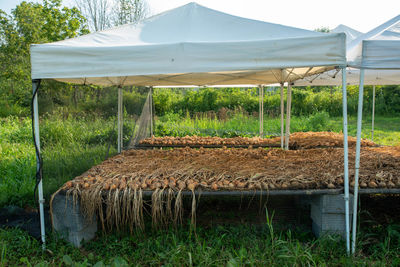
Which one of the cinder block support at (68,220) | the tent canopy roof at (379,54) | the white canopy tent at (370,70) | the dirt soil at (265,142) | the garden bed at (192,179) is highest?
the white canopy tent at (370,70)

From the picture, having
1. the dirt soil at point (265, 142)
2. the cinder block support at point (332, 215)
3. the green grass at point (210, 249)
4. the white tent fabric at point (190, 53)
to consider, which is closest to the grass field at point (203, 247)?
the green grass at point (210, 249)

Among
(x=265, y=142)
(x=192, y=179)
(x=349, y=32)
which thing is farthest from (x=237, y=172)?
(x=349, y=32)

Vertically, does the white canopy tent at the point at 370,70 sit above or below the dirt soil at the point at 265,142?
above

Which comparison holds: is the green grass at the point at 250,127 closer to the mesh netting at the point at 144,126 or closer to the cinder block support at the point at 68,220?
the mesh netting at the point at 144,126

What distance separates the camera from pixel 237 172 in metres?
3.48

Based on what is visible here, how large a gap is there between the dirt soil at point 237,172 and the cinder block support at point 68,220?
0.17m

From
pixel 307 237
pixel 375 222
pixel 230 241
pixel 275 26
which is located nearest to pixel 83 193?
pixel 230 241

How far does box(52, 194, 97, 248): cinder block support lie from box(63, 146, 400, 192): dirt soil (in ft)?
0.55

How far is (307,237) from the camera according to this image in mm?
3145

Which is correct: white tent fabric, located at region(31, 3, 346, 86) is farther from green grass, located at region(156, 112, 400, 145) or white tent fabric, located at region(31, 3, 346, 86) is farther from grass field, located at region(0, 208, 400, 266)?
green grass, located at region(156, 112, 400, 145)

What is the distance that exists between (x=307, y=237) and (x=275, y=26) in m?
2.28

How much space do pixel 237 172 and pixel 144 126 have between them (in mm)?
4341

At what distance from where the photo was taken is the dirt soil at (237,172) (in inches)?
121

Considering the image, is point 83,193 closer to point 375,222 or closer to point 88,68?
point 88,68
